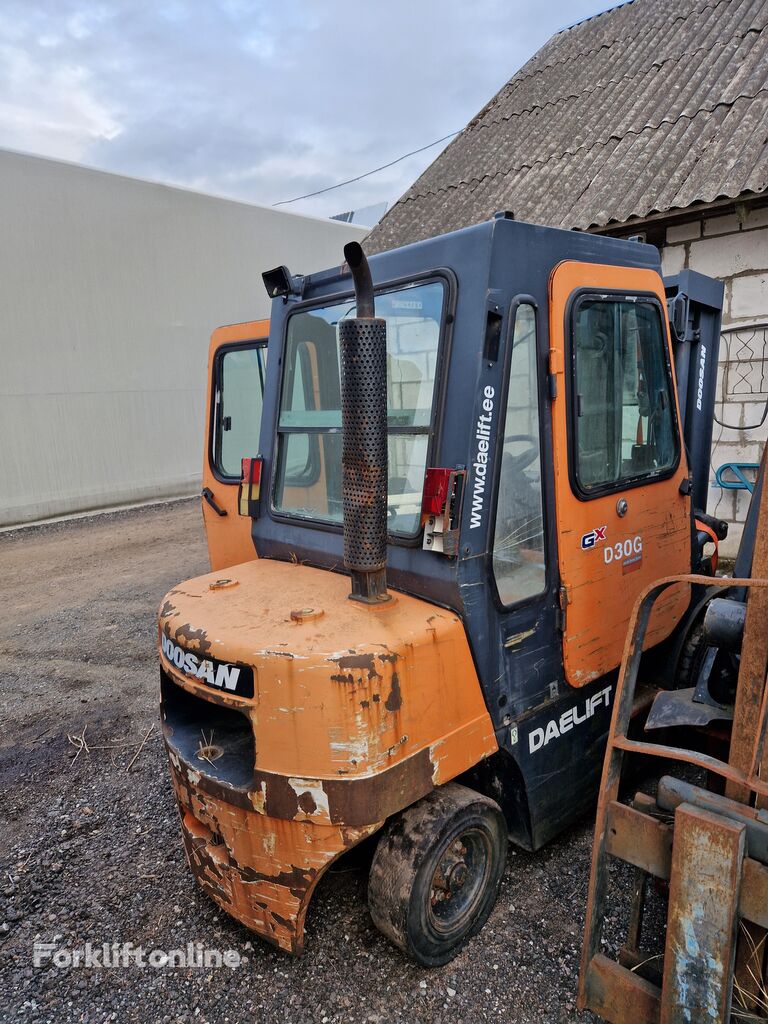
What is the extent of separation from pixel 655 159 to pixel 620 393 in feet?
17.3

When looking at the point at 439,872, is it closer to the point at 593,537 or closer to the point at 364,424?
the point at 593,537

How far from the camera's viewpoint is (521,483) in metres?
2.44

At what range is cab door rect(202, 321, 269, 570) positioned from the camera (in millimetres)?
5020

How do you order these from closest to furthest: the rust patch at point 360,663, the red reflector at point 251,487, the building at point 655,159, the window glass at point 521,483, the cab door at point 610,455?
the rust patch at point 360,663 < the window glass at point 521,483 < the cab door at point 610,455 < the red reflector at point 251,487 < the building at point 655,159

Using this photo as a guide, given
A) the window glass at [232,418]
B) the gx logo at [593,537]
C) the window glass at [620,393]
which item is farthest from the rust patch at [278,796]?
the window glass at [232,418]

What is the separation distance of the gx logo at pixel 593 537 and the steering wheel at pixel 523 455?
1.36 ft

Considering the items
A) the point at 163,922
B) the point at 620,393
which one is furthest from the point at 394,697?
the point at 620,393

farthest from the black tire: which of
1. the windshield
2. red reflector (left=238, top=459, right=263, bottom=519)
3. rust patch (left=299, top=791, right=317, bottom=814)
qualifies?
red reflector (left=238, top=459, right=263, bottom=519)

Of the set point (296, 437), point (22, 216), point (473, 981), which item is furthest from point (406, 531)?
point (22, 216)

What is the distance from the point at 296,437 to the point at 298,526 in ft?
1.32

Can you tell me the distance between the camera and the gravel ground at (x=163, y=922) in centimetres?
227

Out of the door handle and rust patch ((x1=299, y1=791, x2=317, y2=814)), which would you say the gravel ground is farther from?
the door handle

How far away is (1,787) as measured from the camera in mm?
3715

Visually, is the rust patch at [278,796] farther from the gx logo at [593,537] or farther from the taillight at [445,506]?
the gx logo at [593,537]
